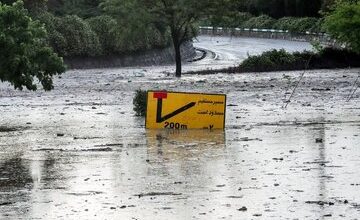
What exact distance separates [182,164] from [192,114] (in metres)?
6.57

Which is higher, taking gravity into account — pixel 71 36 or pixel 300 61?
pixel 71 36

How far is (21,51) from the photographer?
24.3m

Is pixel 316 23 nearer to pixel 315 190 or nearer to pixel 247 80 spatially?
pixel 247 80

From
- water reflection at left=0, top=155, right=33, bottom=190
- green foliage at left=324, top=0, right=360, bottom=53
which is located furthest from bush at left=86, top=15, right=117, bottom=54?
water reflection at left=0, top=155, right=33, bottom=190

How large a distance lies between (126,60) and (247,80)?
2385 cm

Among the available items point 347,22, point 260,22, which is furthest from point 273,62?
point 260,22

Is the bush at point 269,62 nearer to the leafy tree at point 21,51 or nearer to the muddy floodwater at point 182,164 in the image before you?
the muddy floodwater at point 182,164

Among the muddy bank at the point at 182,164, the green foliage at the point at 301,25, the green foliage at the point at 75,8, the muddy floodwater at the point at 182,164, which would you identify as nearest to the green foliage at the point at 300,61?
the green foliage at the point at 75,8

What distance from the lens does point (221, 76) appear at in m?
47.9

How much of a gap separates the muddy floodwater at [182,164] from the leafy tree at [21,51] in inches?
50.2

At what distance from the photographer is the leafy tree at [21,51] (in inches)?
956

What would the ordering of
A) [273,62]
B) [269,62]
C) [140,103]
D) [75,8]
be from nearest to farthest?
1. [140,103]
2. [269,62]
3. [273,62]
4. [75,8]

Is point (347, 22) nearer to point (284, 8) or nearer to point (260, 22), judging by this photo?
point (260, 22)

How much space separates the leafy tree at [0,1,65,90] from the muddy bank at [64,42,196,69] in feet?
A: 115
